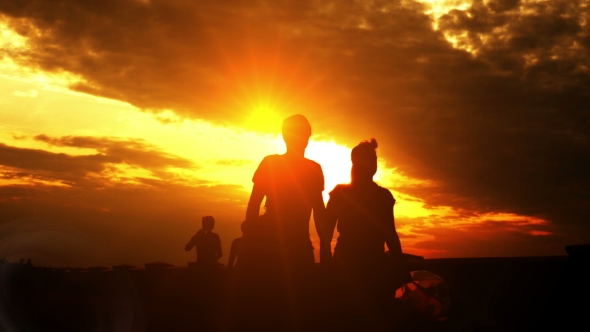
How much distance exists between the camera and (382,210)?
6734 millimetres

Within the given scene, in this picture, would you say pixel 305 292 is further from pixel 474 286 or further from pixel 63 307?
pixel 63 307

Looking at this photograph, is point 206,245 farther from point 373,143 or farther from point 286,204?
point 286,204

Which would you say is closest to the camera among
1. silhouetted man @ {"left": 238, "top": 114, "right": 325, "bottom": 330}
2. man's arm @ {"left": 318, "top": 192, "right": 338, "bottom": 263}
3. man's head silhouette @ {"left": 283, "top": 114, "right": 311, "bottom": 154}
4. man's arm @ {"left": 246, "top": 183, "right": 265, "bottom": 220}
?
silhouetted man @ {"left": 238, "top": 114, "right": 325, "bottom": 330}

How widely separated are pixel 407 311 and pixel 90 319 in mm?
7394

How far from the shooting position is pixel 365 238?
22.1ft

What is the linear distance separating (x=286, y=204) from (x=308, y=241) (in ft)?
1.40

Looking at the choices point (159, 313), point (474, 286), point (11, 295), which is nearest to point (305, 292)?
point (474, 286)

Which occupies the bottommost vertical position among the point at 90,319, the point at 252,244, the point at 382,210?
the point at 90,319

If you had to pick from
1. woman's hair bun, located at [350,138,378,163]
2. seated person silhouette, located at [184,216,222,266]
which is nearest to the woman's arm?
woman's hair bun, located at [350,138,378,163]

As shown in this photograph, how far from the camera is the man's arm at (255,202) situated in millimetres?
6146

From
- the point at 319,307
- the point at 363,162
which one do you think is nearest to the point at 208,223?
the point at 363,162

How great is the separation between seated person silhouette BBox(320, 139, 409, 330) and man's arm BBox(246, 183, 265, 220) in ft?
2.78

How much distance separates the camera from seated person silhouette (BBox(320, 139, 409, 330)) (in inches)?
264

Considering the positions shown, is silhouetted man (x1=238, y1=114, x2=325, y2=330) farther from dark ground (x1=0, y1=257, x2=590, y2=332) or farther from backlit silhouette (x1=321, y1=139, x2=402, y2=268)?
backlit silhouette (x1=321, y1=139, x2=402, y2=268)
